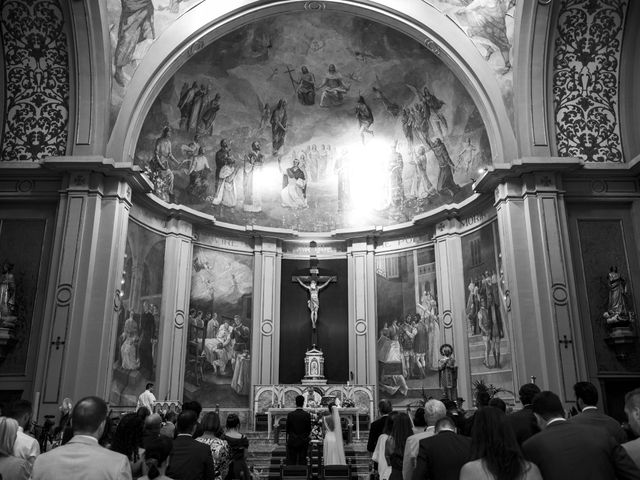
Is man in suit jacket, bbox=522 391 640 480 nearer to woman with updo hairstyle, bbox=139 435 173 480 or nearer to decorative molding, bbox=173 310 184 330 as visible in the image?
woman with updo hairstyle, bbox=139 435 173 480

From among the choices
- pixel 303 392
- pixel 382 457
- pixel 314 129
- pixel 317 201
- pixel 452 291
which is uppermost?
pixel 314 129

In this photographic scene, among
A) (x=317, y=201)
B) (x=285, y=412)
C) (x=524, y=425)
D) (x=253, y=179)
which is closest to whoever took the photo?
(x=524, y=425)

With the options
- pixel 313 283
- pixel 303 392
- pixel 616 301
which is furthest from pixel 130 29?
pixel 616 301

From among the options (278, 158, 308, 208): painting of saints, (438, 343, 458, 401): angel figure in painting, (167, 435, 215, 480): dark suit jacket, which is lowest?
(167, 435, 215, 480): dark suit jacket

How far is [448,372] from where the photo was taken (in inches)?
635

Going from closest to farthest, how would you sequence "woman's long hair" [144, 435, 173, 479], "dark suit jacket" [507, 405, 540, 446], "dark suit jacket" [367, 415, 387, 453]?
"woman's long hair" [144, 435, 173, 479] → "dark suit jacket" [507, 405, 540, 446] → "dark suit jacket" [367, 415, 387, 453]

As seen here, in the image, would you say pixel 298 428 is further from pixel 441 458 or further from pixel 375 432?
pixel 441 458

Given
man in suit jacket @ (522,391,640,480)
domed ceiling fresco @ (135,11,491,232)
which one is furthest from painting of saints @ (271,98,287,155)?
man in suit jacket @ (522,391,640,480)

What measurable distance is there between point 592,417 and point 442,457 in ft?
4.04

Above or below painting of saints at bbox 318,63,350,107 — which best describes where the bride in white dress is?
below

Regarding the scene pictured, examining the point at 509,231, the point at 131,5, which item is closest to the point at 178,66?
the point at 131,5

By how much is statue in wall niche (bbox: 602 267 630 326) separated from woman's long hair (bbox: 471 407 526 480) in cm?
1152

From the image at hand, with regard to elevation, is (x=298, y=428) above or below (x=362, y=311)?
below

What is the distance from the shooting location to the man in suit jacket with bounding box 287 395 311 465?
31.0 ft
